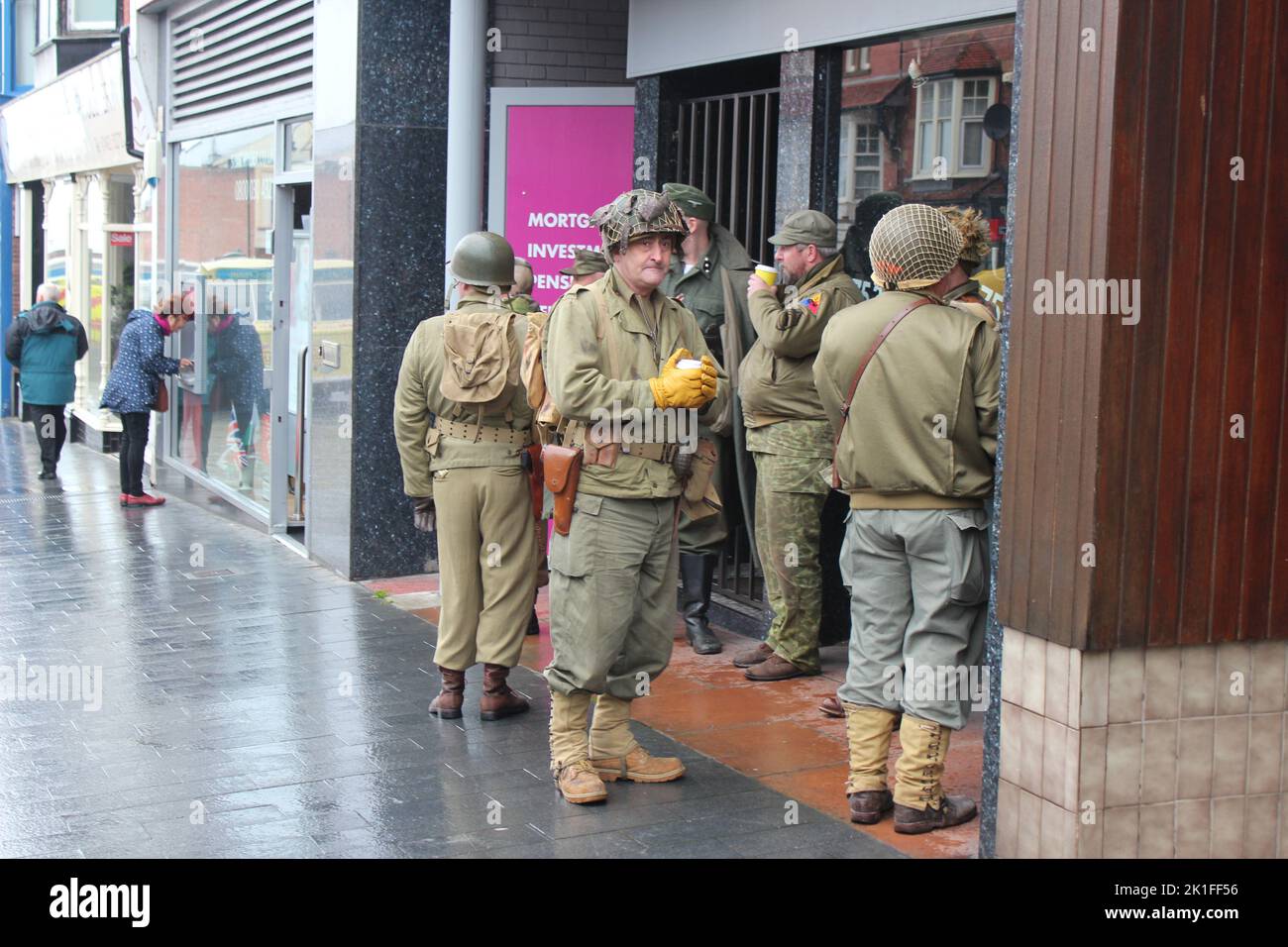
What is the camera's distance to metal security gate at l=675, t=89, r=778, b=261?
7793 mm

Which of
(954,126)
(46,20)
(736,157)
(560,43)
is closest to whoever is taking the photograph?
(954,126)

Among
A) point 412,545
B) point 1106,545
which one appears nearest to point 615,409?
point 1106,545

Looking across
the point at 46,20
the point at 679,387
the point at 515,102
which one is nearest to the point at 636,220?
the point at 679,387

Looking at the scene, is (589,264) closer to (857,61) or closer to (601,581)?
(857,61)

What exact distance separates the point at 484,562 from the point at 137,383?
7011 millimetres

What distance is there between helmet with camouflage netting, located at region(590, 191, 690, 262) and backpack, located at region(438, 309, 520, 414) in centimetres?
95

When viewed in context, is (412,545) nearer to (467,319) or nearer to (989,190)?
(467,319)

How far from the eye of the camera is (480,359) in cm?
611

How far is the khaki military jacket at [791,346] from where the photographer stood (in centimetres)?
644

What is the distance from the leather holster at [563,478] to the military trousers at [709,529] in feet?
6.08

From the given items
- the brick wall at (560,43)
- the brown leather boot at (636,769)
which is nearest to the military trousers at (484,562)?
the brown leather boot at (636,769)

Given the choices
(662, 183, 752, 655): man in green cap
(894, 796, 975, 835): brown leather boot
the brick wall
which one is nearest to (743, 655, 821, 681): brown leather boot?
(662, 183, 752, 655): man in green cap

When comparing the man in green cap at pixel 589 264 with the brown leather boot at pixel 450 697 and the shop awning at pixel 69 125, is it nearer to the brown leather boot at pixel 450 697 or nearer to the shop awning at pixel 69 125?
the brown leather boot at pixel 450 697

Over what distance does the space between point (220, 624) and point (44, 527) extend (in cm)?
382
